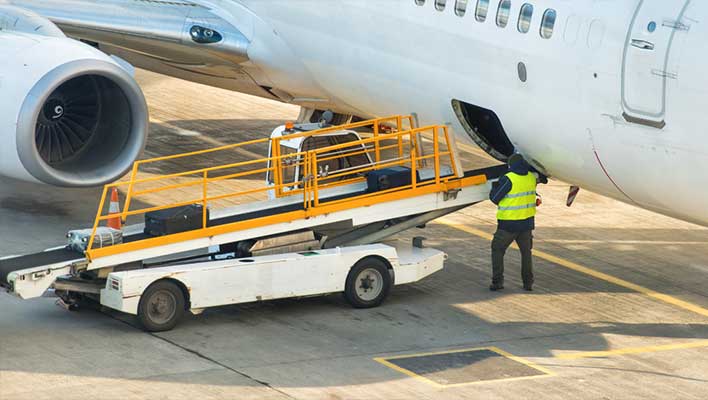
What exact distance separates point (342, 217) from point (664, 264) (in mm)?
4549

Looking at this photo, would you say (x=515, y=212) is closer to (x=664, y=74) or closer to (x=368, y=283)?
(x=368, y=283)

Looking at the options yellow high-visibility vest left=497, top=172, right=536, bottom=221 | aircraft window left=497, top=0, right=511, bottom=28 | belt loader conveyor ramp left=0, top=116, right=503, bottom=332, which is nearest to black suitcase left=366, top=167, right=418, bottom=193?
belt loader conveyor ramp left=0, top=116, right=503, bottom=332

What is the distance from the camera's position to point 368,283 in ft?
46.9

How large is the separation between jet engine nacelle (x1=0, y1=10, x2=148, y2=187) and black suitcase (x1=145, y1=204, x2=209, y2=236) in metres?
2.19

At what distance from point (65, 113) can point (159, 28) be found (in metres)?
2.08

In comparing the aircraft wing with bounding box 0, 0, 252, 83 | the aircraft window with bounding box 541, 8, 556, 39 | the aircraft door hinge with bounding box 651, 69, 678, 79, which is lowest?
the aircraft door hinge with bounding box 651, 69, 678, 79

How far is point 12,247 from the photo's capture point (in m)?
16.2

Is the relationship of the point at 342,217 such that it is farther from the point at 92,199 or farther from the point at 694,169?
the point at 92,199

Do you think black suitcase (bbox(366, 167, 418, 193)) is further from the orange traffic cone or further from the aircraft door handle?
the aircraft door handle

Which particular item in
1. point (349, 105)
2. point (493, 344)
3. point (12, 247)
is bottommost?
point (493, 344)

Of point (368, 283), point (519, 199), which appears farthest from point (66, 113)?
point (519, 199)

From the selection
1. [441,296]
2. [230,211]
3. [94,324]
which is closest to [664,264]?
[441,296]

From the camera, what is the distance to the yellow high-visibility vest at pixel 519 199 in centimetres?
1454

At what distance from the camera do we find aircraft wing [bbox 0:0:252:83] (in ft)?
57.9
